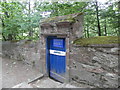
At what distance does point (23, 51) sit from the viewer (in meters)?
4.98

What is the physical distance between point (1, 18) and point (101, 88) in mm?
7643

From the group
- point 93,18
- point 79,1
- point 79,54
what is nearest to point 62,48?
point 79,54

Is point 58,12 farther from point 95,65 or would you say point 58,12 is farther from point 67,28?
point 95,65

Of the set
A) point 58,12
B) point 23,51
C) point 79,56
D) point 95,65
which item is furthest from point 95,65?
point 58,12

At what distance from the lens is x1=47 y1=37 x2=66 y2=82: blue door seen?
3.42 m

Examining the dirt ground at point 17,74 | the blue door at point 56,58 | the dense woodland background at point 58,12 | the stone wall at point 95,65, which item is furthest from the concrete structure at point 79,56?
the dense woodland background at point 58,12

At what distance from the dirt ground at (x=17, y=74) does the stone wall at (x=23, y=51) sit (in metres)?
0.29

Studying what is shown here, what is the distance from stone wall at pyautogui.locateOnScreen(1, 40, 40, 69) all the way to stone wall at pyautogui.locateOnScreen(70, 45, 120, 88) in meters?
2.06

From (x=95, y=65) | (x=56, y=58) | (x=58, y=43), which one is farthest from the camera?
(x=56, y=58)

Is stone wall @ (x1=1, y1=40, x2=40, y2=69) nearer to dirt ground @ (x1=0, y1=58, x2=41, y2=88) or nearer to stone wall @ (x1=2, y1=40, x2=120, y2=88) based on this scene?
dirt ground @ (x1=0, y1=58, x2=41, y2=88)

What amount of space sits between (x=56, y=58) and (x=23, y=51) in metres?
2.38

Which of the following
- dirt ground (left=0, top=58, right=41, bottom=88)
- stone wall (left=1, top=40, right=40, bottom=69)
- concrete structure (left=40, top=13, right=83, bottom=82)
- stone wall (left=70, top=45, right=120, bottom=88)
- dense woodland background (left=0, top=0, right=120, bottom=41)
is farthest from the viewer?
dense woodland background (left=0, top=0, right=120, bottom=41)

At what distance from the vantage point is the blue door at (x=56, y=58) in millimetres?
3422

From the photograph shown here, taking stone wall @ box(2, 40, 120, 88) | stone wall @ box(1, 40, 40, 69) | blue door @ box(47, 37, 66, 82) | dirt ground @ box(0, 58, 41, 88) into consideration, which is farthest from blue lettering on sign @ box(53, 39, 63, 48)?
dirt ground @ box(0, 58, 41, 88)
